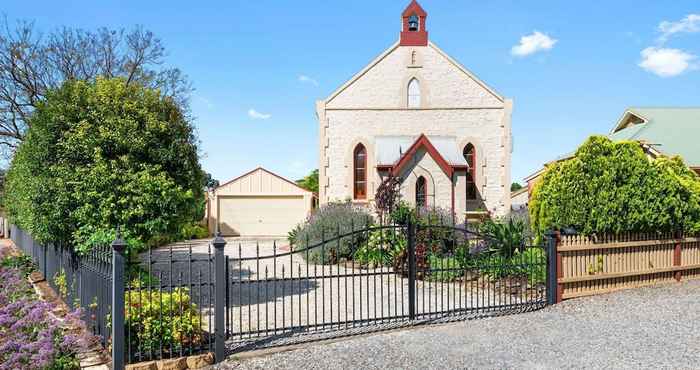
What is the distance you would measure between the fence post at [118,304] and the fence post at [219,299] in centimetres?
106

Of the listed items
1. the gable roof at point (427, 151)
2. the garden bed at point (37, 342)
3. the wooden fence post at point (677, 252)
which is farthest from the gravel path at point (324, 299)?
the gable roof at point (427, 151)

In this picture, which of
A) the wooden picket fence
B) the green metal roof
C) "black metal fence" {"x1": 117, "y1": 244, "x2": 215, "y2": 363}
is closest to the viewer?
"black metal fence" {"x1": 117, "y1": 244, "x2": 215, "y2": 363}

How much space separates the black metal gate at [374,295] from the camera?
23.6 ft

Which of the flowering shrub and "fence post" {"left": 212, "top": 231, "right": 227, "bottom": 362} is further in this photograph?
"fence post" {"left": 212, "top": 231, "right": 227, "bottom": 362}

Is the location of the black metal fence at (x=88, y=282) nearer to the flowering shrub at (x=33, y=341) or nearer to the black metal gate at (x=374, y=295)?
the flowering shrub at (x=33, y=341)

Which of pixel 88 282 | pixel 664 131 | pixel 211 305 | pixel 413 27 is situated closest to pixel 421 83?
pixel 413 27

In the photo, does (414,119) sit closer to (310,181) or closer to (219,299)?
(219,299)

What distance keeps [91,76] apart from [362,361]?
23.2m

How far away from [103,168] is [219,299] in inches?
141

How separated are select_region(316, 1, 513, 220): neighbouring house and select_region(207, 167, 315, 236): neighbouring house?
6408 millimetres

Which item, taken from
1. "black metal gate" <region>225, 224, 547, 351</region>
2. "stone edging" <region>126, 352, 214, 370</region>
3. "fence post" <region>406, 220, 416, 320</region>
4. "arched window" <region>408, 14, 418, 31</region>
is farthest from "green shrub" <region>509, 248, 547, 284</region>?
"arched window" <region>408, 14, 418, 31</region>

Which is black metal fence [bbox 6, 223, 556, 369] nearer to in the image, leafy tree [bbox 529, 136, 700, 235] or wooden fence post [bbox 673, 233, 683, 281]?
leafy tree [bbox 529, 136, 700, 235]

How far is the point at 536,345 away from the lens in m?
6.87

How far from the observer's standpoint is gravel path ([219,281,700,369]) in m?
6.13
